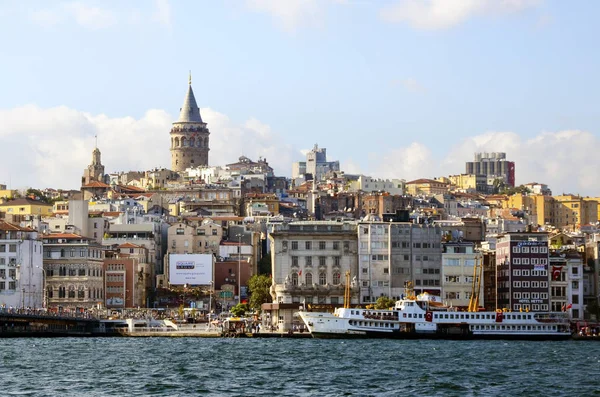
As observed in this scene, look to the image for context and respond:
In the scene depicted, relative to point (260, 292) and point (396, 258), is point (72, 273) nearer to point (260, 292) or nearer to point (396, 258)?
point (260, 292)

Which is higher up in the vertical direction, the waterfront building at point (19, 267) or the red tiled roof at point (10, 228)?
the red tiled roof at point (10, 228)

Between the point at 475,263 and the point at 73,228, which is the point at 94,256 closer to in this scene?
the point at 73,228

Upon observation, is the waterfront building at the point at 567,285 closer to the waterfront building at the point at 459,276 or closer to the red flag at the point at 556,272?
the red flag at the point at 556,272

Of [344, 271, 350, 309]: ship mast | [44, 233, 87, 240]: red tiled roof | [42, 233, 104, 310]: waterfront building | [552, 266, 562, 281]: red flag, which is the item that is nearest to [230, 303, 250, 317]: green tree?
[344, 271, 350, 309]: ship mast

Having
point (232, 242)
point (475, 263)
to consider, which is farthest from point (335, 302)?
point (232, 242)

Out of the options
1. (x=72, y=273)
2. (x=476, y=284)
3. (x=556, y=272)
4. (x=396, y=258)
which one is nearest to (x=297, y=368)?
(x=476, y=284)

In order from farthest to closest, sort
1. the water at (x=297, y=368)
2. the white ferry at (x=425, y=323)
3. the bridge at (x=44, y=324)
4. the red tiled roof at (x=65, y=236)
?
the red tiled roof at (x=65, y=236) → the bridge at (x=44, y=324) → the white ferry at (x=425, y=323) → the water at (x=297, y=368)

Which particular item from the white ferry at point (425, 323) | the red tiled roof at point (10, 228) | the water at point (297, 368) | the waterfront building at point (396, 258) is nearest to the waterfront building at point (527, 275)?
the waterfront building at point (396, 258)

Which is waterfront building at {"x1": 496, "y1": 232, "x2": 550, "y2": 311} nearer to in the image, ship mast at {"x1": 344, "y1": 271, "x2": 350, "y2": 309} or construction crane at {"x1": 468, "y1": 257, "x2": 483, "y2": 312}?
construction crane at {"x1": 468, "y1": 257, "x2": 483, "y2": 312}
